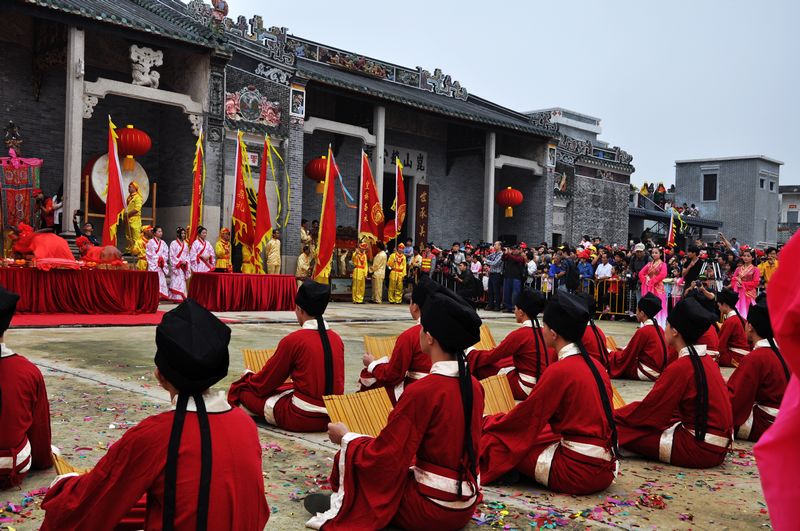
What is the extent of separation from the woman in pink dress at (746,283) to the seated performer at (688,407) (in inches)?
329

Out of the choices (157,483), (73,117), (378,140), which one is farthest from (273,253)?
(157,483)

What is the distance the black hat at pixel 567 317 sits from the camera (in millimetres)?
3832

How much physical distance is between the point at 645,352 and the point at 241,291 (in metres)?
8.30

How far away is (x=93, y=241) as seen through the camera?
14.1 m

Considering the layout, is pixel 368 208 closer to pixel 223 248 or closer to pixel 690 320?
pixel 223 248

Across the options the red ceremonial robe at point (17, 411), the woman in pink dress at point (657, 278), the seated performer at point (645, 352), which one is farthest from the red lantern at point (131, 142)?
the red ceremonial robe at point (17, 411)

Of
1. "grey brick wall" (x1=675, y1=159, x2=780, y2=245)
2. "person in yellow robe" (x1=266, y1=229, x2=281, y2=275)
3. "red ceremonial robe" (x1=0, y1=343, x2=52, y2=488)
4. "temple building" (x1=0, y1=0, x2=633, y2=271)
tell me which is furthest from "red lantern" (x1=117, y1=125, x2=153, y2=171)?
"grey brick wall" (x1=675, y1=159, x2=780, y2=245)

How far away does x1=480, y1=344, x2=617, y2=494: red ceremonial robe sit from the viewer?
381 centimetres

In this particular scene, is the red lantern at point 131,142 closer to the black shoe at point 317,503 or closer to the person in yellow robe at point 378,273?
the person in yellow robe at point 378,273

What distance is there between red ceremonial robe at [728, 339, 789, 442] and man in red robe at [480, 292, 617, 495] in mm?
1562

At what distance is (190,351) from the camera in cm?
221

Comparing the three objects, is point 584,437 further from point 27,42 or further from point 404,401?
point 27,42

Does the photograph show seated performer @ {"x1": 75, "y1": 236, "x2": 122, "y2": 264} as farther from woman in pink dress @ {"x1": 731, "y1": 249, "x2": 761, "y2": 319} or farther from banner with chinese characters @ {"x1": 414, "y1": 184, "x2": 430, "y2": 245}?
banner with chinese characters @ {"x1": 414, "y1": 184, "x2": 430, "y2": 245}

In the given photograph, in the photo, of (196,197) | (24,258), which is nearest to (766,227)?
(196,197)
